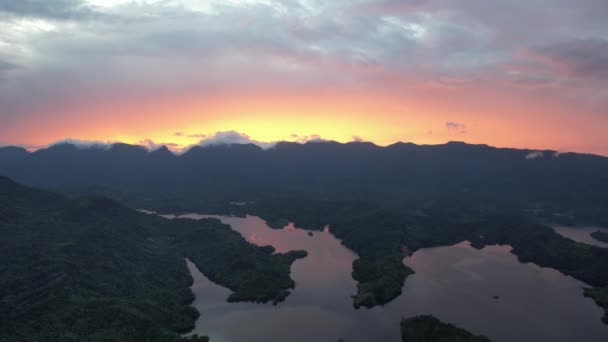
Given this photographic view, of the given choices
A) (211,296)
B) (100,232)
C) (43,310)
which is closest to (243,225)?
(100,232)

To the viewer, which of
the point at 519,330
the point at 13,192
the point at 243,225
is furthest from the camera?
the point at 243,225

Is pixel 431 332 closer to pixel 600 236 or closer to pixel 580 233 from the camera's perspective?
pixel 600 236

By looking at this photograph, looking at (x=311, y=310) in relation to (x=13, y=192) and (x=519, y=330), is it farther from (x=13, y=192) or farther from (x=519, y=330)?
(x=13, y=192)

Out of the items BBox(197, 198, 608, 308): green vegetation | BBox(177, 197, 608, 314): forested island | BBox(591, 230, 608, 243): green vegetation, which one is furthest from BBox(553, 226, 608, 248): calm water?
BBox(197, 198, 608, 308): green vegetation

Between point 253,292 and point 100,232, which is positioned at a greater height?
point 100,232

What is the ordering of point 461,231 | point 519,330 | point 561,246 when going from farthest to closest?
point 461,231
point 561,246
point 519,330

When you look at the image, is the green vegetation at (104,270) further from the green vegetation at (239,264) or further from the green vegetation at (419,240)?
the green vegetation at (419,240)

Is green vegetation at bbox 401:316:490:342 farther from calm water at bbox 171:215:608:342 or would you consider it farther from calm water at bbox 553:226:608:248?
calm water at bbox 553:226:608:248
